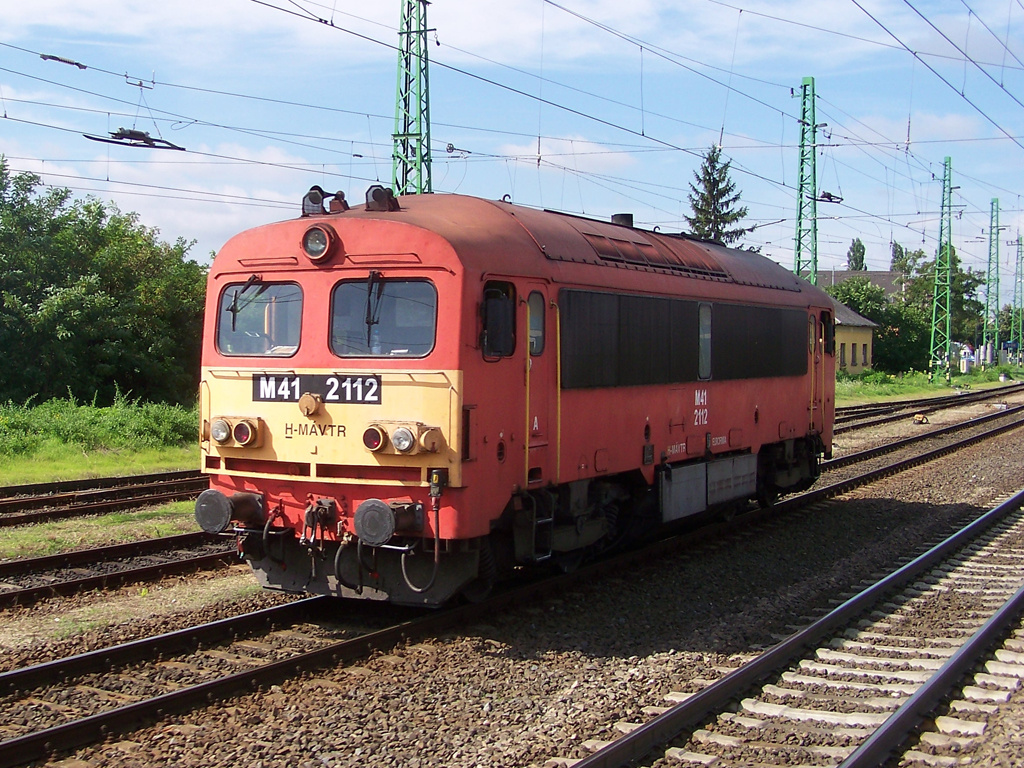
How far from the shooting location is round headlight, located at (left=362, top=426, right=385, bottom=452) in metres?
7.80

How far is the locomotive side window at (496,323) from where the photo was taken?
8.05m

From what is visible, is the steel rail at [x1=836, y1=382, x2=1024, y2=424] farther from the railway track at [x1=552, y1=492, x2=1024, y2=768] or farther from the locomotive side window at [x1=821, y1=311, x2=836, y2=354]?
the railway track at [x1=552, y1=492, x2=1024, y2=768]

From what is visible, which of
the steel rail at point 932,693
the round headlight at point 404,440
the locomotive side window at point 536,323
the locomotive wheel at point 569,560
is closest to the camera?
the steel rail at point 932,693

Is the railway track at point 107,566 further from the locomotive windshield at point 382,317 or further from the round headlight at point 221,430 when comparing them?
the locomotive windshield at point 382,317

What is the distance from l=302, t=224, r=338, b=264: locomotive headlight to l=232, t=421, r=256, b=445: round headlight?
145cm

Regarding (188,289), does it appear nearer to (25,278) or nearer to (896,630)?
(25,278)

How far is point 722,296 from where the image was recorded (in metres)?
12.2

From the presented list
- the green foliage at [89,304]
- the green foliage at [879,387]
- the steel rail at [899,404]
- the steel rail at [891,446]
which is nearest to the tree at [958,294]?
the green foliage at [879,387]

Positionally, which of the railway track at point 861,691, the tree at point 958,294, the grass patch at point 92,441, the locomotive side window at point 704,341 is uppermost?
the tree at point 958,294

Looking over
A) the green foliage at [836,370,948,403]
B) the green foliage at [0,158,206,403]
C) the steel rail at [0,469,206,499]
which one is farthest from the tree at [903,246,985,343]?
the steel rail at [0,469,206,499]

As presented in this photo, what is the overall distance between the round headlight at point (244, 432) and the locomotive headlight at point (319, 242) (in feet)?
4.75

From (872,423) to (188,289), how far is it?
2141cm

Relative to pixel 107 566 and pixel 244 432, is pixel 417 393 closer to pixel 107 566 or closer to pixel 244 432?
pixel 244 432

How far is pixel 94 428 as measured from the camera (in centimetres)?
2097
